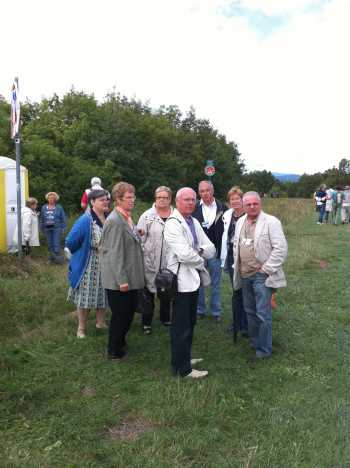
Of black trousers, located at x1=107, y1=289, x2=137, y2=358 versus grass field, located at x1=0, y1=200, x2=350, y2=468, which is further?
black trousers, located at x1=107, y1=289, x2=137, y2=358

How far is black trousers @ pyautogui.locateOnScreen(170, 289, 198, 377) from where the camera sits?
4344 mm

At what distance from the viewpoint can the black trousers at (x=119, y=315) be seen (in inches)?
184

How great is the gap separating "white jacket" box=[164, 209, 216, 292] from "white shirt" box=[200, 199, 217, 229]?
1.81 metres

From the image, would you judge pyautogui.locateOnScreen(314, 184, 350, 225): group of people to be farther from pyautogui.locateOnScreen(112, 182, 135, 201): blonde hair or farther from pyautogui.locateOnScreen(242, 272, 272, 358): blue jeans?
pyautogui.locateOnScreen(112, 182, 135, 201): blonde hair

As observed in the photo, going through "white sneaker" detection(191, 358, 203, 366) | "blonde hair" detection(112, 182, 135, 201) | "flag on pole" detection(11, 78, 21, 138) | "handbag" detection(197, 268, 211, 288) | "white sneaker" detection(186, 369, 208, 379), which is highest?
"flag on pole" detection(11, 78, 21, 138)

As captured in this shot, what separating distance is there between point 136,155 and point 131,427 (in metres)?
31.9

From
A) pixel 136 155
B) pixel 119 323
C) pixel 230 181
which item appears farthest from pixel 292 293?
pixel 230 181

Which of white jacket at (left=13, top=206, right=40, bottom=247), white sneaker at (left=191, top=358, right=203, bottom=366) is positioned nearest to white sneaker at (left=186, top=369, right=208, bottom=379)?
white sneaker at (left=191, top=358, right=203, bottom=366)

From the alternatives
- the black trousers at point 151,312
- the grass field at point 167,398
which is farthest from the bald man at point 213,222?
the black trousers at point 151,312

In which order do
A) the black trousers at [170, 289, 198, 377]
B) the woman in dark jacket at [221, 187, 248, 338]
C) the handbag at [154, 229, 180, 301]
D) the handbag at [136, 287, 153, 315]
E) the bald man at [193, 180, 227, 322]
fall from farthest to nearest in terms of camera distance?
1. the bald man at [193, 180, 227, 322]
2. the woman in dark jacket at [221, 187, 248, 338]
3. the handbag at [136, 287, 153, 315]
4. the black trousers at [170, 289, 198, 377]
5. the handbag at [154, 229, 180, 301]

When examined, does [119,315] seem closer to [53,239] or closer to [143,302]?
[143,302]

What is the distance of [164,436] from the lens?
11.1ft

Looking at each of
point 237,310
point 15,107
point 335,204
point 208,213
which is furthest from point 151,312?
point 335,204

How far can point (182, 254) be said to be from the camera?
4230 mm
